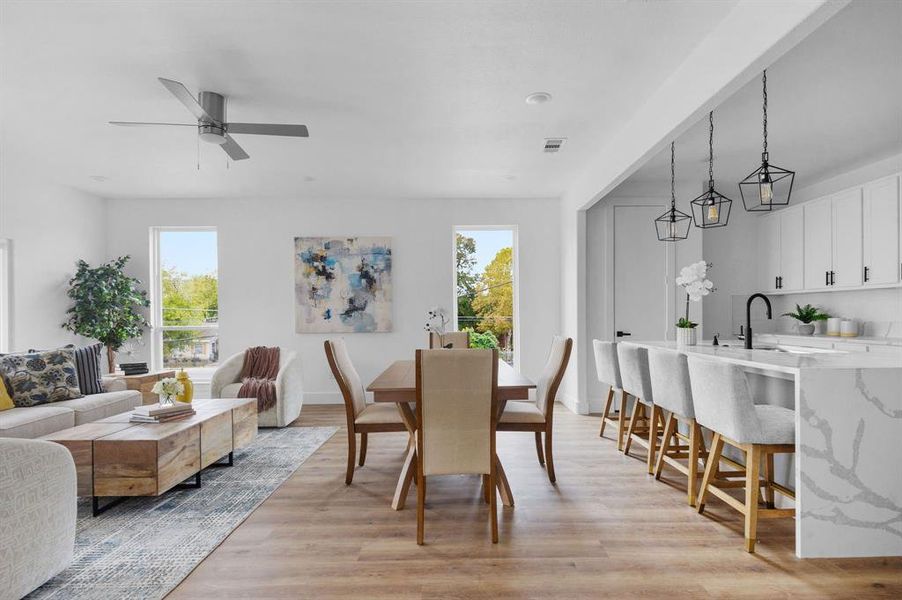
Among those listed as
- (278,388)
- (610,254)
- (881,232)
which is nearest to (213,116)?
(278,388)

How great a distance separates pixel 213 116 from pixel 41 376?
2.55 metres

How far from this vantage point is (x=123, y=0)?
6.82 feet

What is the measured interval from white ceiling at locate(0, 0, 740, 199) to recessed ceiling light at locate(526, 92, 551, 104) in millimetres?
58

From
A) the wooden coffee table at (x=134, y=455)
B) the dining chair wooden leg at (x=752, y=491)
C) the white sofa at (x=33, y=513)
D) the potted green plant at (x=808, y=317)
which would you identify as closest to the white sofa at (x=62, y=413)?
the wooden coffee table at (x=134, y=455)

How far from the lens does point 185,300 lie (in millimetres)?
5898

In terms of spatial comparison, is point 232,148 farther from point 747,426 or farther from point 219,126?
point 747,426

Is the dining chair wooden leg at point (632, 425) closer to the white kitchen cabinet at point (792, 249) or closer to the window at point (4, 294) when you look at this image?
the white kitchen cabinet at point (792, 249)

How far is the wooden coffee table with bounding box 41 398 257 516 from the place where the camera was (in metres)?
2.55

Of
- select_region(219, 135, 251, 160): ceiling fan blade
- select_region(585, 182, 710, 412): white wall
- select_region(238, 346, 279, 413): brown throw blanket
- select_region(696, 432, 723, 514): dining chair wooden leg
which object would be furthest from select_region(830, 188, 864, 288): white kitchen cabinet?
select_region(238, 346, 279, 413): brown throw blanket

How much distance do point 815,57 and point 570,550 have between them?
2967 millimetres

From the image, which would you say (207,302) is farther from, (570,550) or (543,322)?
(570,550)

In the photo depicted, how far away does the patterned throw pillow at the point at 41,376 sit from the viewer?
3.50 meters

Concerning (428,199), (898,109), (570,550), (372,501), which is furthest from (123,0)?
(898,109)

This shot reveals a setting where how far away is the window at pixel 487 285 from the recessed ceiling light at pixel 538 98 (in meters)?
2.93
